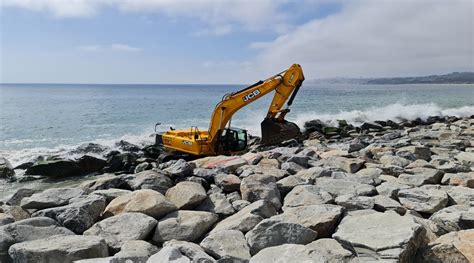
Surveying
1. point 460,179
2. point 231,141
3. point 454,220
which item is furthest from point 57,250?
point 231,141

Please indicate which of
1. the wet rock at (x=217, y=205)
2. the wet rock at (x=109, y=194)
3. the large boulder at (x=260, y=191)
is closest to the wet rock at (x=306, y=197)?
the large boulder at (x=260, y=191)

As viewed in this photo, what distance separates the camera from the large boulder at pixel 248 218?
466 cm

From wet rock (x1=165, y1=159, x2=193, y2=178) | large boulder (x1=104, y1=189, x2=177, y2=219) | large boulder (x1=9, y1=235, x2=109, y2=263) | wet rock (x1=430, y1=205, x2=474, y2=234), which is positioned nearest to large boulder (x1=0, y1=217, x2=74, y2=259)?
large boulder (x1=9, y1=235, x2=109, y2=263)

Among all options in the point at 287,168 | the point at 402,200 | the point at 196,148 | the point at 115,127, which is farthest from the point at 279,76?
the point at 115,127

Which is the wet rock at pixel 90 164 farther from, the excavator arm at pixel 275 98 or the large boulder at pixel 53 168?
the excavator arm at pixel 275 98

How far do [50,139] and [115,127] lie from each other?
6159mm

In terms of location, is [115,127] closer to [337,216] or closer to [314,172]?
[314,172]

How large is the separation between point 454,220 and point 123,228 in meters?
3.59

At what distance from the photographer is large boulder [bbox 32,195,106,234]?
4957mm

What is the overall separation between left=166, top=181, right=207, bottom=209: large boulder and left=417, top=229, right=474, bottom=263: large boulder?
3.00 metres

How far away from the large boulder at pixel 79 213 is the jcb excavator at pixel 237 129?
6.34m

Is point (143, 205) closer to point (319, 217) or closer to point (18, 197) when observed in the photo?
point (319, 217)

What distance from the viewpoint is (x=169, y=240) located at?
464 cm

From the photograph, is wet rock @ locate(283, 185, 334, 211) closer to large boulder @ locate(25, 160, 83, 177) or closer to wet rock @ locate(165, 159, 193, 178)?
wet rock @ locate(165, 159, 193, 178)
